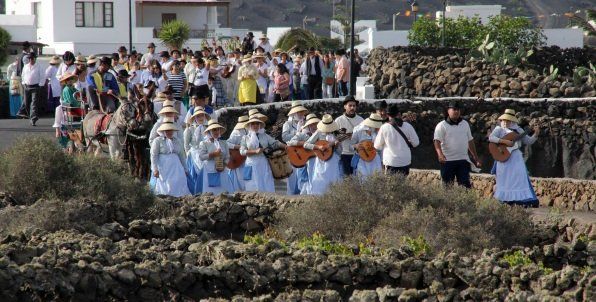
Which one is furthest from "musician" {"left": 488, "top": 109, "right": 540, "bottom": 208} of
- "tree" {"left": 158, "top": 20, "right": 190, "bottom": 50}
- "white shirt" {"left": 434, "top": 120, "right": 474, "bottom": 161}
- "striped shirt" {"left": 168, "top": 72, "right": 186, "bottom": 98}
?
"tree" {"left": 158, "top": 20, "right": 190, "bottom": 50}

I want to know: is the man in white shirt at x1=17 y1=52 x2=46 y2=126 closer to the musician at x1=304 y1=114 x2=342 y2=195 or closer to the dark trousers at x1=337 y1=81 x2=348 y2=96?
the dark trousers at x1=337 y1=81 x2=348 y2=96

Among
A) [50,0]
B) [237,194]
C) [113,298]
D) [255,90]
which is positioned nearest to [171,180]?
[237,194]

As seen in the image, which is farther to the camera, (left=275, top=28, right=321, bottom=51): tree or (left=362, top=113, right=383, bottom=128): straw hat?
(left=275, top=28, right=321, bottom=51): tree

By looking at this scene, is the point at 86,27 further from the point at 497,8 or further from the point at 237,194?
the point at 237,194

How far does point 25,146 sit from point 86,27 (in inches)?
1871

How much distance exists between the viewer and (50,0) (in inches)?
2467

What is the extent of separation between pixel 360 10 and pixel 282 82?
8400 centimetres

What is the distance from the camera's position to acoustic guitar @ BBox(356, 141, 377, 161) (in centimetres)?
1888

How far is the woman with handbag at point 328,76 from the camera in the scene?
3322cm

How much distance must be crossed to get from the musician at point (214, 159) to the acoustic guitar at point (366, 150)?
1.76 metres

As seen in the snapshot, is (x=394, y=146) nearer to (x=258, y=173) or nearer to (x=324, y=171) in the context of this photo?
(x=324, y=171)

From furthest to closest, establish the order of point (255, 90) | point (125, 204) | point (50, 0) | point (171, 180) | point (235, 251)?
point (50, 0) → point (255, 90) → point (171, 180) → point (125, 204) → point (235, 251)

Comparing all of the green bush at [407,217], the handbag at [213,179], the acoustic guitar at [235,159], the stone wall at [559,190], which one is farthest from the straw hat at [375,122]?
the green bush at [407,217]

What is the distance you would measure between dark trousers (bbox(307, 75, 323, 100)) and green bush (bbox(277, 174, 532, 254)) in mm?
17407
